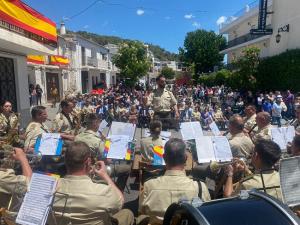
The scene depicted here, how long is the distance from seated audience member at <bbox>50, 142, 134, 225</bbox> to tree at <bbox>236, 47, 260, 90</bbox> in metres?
21.9

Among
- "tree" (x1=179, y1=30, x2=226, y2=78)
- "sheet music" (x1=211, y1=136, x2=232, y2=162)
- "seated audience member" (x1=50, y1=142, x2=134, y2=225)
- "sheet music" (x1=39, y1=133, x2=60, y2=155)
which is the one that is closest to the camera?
"seated audience member" (x1=50, y1=142, x2=134, y2=225)

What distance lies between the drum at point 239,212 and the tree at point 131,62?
149 ft

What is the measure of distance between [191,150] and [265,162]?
2166mm

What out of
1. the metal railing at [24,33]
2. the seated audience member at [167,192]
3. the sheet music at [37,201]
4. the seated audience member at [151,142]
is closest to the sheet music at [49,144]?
the seated audience member at [151,142]

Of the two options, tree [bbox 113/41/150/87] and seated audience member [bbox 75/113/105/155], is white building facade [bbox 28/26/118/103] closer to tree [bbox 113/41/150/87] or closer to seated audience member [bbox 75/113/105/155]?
tree [bbox 113/41/150/87]

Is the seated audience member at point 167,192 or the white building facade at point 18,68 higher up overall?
the white building facade at point 18,68

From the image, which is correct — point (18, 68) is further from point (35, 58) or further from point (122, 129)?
point (35, 58)

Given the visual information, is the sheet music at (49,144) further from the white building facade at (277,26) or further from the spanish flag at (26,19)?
the white building facade at (277,26)

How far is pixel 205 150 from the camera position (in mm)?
4824

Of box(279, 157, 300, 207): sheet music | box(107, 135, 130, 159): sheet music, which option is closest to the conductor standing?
box(107, 135, 130, 159): sheet music

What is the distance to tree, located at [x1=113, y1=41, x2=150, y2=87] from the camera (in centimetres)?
4794

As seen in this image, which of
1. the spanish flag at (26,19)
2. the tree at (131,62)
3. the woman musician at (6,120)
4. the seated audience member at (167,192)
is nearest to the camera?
the seated audience member at (167,192)

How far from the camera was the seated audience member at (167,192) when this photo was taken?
3281mm

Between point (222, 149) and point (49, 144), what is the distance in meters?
2.53
